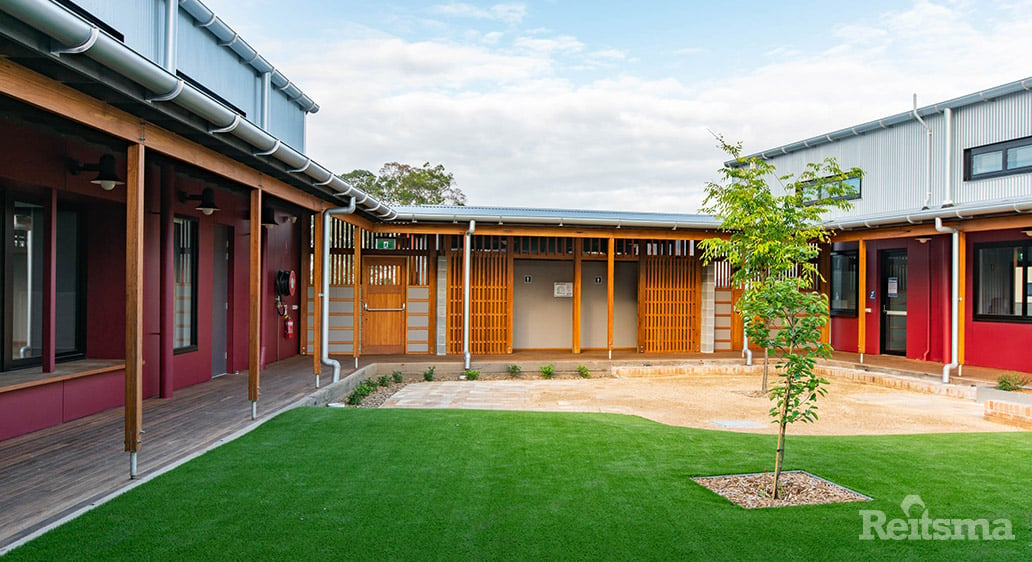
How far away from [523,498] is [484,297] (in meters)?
9.27

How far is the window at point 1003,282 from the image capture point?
10422 millimetres

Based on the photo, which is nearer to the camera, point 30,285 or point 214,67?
point 30,285

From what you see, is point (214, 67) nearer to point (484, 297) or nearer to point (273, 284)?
point (273, 284)

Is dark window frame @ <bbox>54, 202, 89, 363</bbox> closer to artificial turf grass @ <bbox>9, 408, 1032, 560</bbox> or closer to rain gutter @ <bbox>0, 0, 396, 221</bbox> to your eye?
artificial turf grass @ <bbox>9, 408, 1032, 560</bbox>

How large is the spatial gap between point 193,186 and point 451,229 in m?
4.80

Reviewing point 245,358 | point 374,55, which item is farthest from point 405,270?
point 374,55

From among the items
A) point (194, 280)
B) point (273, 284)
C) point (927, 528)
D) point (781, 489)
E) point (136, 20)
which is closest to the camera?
point (927, 528)

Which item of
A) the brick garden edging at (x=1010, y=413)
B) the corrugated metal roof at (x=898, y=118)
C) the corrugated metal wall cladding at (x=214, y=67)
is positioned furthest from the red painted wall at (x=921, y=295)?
the corrugated metal wall cladding at (x=214, y=67)

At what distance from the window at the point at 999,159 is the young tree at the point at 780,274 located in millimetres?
4344

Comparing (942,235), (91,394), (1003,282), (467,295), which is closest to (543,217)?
(467,295)

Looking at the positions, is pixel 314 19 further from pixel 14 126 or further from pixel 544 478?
pixel 544 478

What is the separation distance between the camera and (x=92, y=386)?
6211 mm

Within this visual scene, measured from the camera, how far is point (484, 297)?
1318 cm

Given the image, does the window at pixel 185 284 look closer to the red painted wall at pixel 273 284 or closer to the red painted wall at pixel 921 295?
the red painted wall at pixel 273 284
